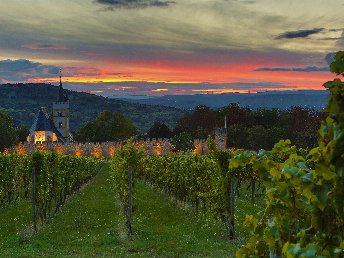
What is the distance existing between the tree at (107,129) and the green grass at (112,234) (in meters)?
91.3

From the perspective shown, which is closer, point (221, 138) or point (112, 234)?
point (112, 234)

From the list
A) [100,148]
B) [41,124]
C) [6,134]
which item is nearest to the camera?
[6,134]

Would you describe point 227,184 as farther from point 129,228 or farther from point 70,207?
point 70,207

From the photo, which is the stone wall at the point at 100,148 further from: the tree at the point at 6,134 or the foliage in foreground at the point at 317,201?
the foliage in foreground at the point at 317,201

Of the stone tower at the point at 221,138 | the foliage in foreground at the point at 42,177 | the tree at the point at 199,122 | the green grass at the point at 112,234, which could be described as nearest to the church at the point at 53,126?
the tree at the point at 199,122

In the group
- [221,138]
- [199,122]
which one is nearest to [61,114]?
[199,122]

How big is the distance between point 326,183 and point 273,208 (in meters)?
1.09

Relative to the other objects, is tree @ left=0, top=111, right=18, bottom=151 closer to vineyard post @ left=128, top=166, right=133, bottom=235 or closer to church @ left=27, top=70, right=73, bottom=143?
church @ left=27, top=70, right=73, bottom=143

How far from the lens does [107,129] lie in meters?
116

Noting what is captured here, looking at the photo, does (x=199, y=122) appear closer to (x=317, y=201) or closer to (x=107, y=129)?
(x=107, y=129)

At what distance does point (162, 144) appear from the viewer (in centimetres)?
9012

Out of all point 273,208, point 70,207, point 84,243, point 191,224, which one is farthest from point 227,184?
point 273,208

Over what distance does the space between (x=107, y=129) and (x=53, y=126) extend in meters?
20.5

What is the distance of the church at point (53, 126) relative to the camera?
390 ft
